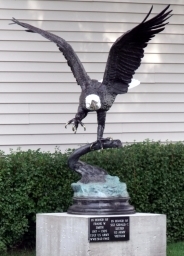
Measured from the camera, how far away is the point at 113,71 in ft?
34.2

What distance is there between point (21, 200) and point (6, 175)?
413 mm

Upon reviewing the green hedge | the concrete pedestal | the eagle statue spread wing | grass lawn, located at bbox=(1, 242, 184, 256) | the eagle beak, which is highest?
the eagle statue spread wing

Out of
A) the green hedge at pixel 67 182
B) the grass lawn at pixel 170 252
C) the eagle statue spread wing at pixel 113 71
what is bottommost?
the grass lawn at pixel 170 252

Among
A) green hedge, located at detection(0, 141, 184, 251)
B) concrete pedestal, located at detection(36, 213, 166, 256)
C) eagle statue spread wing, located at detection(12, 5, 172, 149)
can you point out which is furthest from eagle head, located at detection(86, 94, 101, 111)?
green hedge, located at detection(0, 141, 184, 251)

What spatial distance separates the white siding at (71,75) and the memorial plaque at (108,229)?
3389mm

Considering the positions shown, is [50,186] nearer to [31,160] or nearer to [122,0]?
[31,160]

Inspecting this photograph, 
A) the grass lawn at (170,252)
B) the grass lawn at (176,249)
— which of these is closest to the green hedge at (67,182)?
the grass lawn at (170,252)

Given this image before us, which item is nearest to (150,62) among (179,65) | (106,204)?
(179,65)

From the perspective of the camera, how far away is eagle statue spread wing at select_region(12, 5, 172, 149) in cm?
1023

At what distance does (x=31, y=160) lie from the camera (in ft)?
38.4

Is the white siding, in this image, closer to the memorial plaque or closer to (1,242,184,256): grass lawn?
(1,242,184,256): grass lawn

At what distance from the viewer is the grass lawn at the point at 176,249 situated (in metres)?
11.9

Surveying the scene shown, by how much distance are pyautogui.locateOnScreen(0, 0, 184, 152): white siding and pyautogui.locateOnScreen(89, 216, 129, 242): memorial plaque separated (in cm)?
339

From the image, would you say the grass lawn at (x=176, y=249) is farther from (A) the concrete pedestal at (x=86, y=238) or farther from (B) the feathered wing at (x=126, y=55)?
(B) the feathered wing at (x=126, y=55)
